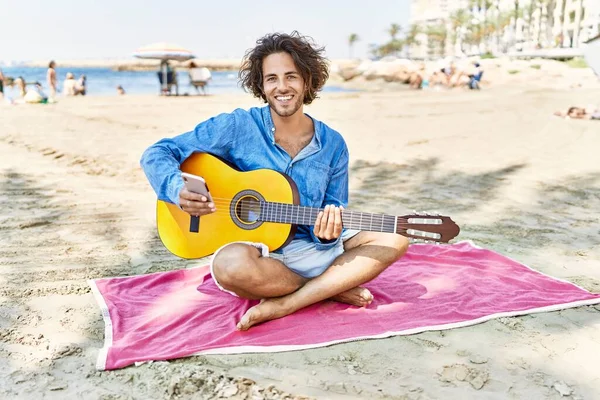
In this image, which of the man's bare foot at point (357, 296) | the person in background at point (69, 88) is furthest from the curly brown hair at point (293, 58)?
the person in background at point (69, 88)

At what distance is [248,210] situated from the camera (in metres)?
3.18

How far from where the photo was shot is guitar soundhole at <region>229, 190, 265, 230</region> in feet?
10.3

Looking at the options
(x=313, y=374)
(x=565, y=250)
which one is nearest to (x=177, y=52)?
(x=565, y=250)

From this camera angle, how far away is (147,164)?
3180 mm

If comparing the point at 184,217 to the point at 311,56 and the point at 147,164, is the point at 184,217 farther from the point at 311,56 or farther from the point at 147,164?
the point at 311,56

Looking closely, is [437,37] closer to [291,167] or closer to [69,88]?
[69,88]

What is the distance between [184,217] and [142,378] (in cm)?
97

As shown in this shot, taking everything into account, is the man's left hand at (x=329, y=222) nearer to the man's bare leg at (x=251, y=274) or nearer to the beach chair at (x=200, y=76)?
the man's bare leg at (x=251, y=274)

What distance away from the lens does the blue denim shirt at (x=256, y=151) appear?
3.22 metres

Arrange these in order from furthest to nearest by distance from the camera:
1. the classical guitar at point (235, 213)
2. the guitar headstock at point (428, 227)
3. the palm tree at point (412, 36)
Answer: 1. the palm tree at point (412, 36)
2. the classical guitar at point (235, 213)
3. the guitar headstock at point (428, 227)

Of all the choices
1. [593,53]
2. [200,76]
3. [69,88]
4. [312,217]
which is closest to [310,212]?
[312,217]

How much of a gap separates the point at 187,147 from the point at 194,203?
1.37 feet

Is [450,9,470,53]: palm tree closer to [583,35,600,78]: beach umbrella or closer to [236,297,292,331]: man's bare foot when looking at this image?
[583,35,600,78]: beach umbrella

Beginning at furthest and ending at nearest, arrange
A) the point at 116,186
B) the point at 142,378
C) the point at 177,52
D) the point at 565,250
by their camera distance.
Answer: the point at 177,52 → the point at 116,186 → the point at 565,250 → the point at 142,378
